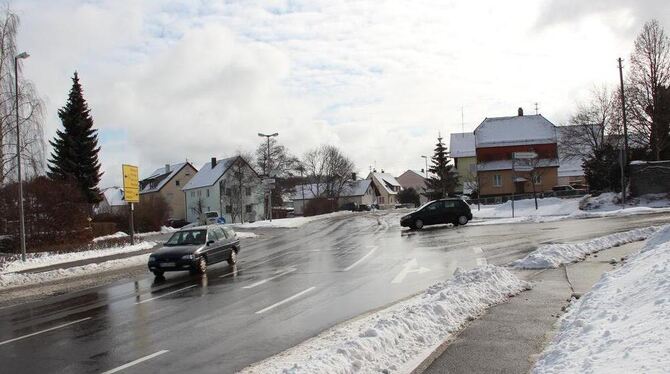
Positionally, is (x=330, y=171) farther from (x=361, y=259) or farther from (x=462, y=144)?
(x=361, y=259)

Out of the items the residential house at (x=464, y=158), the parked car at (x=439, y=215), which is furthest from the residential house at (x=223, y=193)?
the parked car at (x=439, y=215)

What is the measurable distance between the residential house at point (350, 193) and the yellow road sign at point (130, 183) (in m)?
78.6

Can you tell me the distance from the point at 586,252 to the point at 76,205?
26.0m

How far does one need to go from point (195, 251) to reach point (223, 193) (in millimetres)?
71294

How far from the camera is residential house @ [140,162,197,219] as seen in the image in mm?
101250

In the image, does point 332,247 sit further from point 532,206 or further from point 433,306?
point 532,206

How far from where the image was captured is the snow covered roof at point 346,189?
11356 cm

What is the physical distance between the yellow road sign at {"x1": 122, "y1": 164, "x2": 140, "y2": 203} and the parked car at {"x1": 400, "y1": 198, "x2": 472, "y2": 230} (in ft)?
50.0

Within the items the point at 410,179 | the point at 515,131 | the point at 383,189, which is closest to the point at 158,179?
the point at 383,189

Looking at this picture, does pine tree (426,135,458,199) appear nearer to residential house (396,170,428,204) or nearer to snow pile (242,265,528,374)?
snow pile (242,265,528,374)

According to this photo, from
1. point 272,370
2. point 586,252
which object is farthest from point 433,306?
point 586,252

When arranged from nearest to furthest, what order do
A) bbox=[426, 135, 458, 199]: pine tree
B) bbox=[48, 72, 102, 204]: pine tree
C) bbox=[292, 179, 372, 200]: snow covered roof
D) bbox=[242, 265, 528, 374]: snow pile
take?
1. bbox=[242, 265, 528, 374]: snow pile
2. bbox=[48, 72, 102, 204]: pine tree
3. bbox=[426, 135, 458, 199]: pine tree
4. bbox=[292, 179, 372, 200]: snow covered roof

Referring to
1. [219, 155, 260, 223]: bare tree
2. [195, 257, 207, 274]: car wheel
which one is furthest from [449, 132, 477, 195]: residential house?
[195, 257, 207, 274]: car wheel

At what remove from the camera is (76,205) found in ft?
102
